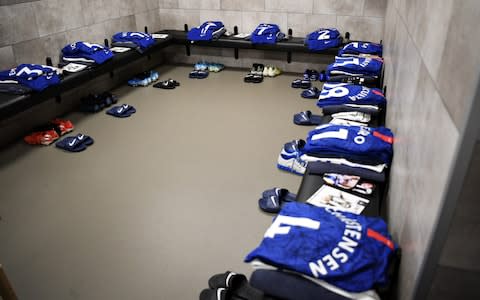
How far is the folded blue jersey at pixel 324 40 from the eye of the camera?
205 inches

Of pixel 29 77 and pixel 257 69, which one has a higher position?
pixel 29 77

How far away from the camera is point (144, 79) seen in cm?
548

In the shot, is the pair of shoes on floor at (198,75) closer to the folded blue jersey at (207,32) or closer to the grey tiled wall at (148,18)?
the folded blue jersey at (207,32)

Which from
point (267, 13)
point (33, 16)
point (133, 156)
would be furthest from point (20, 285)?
→ point (267, 13)

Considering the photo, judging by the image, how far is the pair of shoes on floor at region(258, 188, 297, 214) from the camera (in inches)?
105

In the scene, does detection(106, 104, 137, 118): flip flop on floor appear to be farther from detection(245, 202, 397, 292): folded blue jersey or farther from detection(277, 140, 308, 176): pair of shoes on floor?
detection(245, 202, 397, 292): folded blue jersey

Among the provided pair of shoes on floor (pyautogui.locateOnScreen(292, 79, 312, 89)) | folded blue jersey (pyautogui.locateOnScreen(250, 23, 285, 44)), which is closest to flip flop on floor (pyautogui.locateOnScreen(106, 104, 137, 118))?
folded blue jersey (pyautogui.locateOnScreen(250, 23, 285, 44))

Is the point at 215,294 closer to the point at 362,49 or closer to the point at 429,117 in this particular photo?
the point at 429,117

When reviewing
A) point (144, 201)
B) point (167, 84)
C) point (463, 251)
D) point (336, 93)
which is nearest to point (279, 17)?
point (167, 84)

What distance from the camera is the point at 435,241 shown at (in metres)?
1.14

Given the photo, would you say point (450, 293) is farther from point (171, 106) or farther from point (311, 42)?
point (311, 42)

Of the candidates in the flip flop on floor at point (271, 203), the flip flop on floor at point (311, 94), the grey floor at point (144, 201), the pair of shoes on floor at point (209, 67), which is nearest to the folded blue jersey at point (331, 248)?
the grey floor at point (144, 201)

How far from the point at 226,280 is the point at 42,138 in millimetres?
2766

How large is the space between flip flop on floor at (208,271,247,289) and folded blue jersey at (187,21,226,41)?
14.2ft
